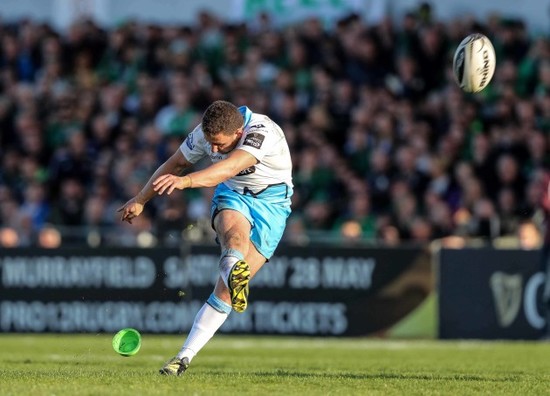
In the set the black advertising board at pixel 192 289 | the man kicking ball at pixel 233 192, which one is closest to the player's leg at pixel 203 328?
the man kicking ball at pixel 233 192

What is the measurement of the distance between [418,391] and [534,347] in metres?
8.26

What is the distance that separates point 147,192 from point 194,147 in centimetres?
59

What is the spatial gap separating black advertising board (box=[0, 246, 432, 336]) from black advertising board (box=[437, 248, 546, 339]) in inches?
15.5

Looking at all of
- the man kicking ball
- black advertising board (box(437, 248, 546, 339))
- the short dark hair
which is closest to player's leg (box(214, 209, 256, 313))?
the man kicking ball

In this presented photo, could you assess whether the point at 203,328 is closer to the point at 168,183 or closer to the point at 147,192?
the point at 147,192

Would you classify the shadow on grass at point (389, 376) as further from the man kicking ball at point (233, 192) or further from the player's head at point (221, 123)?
the player's head at point (221, 123)

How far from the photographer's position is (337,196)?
20.9 m

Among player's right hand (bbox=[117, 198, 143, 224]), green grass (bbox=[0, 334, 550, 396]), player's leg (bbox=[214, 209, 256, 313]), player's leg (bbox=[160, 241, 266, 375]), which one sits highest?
player's right hand (bbox=[117, 198, 143, 224])

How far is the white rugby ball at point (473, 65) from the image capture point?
12.8 metres

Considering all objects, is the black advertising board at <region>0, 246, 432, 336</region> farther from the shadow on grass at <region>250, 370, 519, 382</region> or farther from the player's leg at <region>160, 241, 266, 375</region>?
the player's leg at <region>160, 241, 266, 375</region>

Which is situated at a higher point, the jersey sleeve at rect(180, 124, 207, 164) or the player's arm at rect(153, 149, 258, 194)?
the jersey sleeve at rect(180, 124, 207, 164)

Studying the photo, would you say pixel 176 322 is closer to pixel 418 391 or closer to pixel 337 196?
pixel 337 196

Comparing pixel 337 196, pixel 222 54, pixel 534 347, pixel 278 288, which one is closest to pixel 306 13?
pixel 222 54

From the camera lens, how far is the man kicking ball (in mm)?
10289
